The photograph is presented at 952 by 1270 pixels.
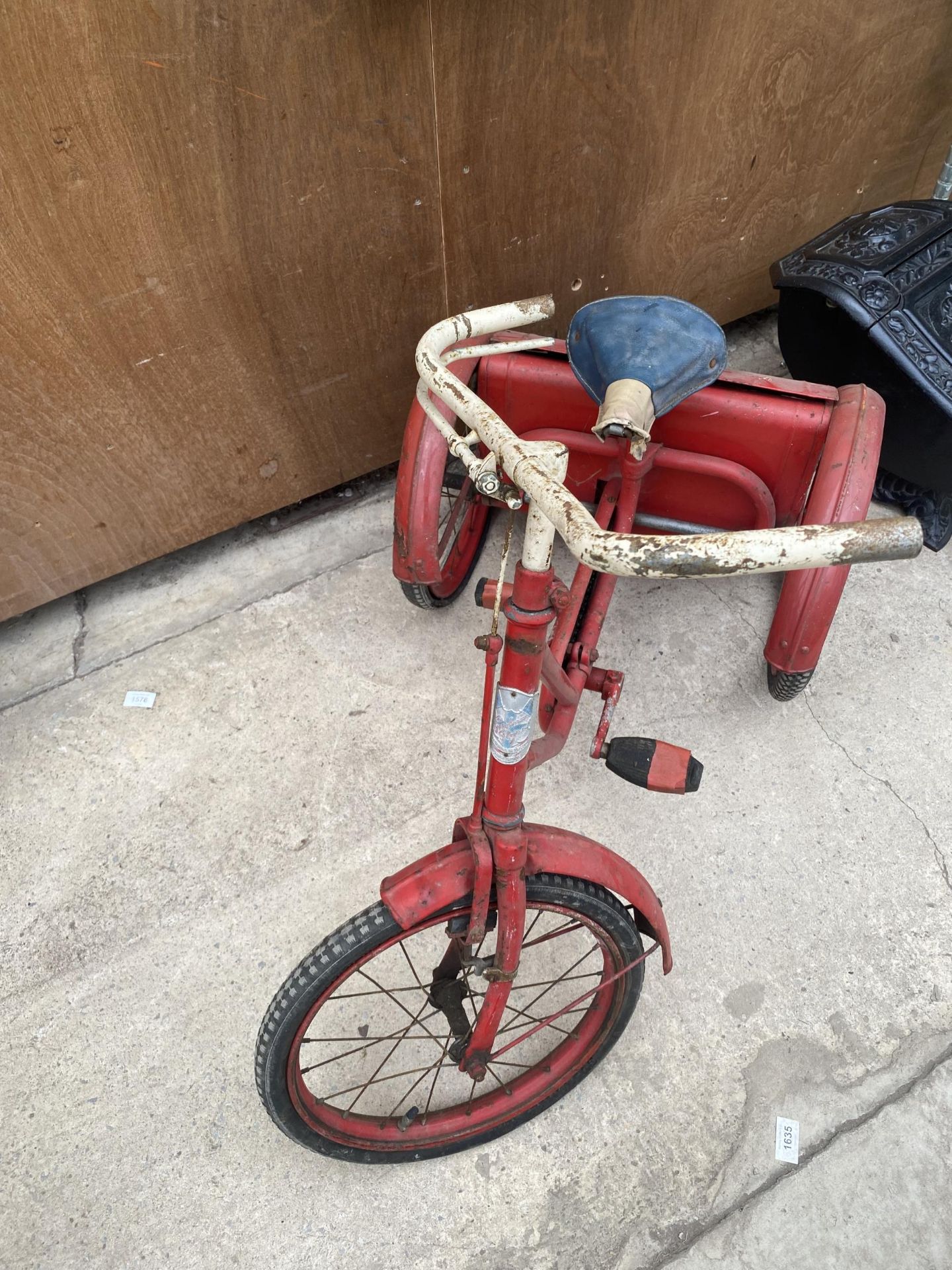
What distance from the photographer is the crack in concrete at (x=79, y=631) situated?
88.7 inches

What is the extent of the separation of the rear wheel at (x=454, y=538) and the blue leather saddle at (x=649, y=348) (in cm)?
45

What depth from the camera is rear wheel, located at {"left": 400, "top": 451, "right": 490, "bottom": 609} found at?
6.81ft

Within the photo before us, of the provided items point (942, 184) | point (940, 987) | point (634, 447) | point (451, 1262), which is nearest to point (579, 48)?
point (634, 447)

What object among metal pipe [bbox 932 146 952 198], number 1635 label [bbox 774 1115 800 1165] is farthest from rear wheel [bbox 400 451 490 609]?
metal pipe [bbox 932 146 952 198]

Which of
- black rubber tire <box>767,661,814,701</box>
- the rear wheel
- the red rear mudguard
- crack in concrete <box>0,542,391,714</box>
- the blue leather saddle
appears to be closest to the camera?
the red rear mudguard

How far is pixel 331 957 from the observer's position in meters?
1.22

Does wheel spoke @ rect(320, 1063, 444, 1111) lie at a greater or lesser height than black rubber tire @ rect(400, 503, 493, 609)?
lesser

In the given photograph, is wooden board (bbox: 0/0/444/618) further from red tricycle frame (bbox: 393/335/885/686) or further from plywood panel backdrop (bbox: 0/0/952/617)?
red tricycle frame (bbox: 393/335/885/686)

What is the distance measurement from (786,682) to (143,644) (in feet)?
5.41

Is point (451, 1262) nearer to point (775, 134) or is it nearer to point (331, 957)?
point (331, 957)

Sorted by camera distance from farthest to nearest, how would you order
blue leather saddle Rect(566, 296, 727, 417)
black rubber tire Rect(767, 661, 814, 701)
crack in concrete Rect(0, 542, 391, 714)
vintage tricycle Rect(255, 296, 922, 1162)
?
crack in concrete Rect(0, 542, 391, 714)
black rubber tire Rect(767, 661, 814, 701)
blue leather saddle Rect(566, 296, 727, 417)
vintage tricycle Rect(255, 296, 922, 1162)

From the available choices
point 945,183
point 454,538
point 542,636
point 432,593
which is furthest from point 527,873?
point 945,183

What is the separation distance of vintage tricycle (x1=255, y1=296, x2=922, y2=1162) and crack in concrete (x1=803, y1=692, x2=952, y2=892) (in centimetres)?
18

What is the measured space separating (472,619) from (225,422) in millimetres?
821
